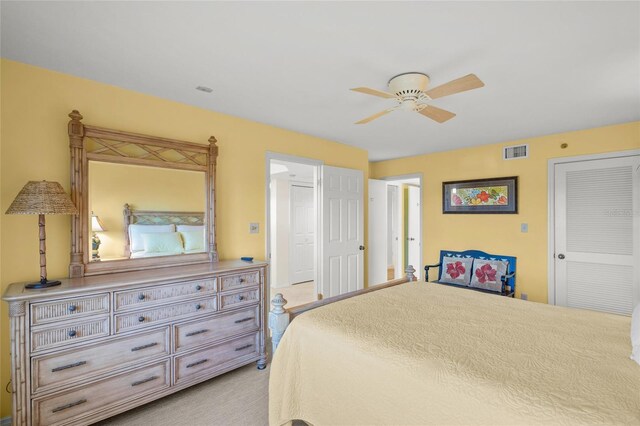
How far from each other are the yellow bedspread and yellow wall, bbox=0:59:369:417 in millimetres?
1665

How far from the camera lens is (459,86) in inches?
74.9

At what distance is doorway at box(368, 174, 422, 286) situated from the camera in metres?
5.05

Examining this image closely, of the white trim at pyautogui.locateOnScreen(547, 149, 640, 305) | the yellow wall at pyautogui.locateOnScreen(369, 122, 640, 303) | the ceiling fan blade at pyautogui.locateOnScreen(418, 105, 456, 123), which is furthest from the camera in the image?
the white trim at pyautogui.locateOnScreen(547, 149, 640, 305)

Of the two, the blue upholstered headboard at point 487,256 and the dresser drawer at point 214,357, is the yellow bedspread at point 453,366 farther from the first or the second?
the blue upholstered headboard at point 487,256

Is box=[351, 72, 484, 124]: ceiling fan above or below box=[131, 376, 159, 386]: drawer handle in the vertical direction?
above

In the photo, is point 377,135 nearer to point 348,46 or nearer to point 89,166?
point 348,46

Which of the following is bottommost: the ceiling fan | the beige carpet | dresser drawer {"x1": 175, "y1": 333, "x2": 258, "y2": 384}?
the beige carpet

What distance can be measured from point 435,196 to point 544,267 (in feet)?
5.60

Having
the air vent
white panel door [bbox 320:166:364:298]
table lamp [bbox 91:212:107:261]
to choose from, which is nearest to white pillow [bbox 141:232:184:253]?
table lamp [bbox 91:212:107:261]

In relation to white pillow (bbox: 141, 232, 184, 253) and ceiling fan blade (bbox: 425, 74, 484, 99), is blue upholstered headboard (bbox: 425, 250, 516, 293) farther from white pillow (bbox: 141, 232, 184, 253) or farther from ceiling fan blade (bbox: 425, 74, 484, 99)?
white pillow (bbox: 141, 232, 184, 253)

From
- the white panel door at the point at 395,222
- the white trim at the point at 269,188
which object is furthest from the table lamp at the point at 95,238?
the white panel door at the point at 395,222

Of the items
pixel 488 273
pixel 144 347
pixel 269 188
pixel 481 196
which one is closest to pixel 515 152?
pixel 481 196

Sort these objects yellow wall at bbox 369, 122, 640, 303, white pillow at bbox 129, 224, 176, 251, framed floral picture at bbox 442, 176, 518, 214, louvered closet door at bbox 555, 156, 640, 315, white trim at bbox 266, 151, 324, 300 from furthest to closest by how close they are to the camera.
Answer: framed floral picture at bbox 442, 176, 518, 214 → yellow wall at bbox 369, 122, 640, 303 → white trim at bbox 266, 151, 324, 300 → louvered closet door at bbox 555, 156, 640, 315 → white pillow at bbox 129, 224, 176, 251

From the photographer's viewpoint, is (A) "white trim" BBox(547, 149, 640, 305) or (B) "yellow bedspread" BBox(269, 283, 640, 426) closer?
(B) "yellow bedspread" BBox(269, 283, 640, 426)
